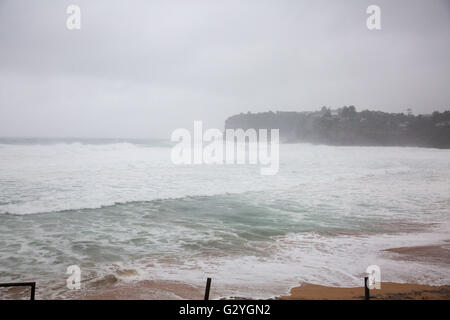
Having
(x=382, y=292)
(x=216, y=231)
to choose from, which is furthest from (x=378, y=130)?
(x=382, y=292)

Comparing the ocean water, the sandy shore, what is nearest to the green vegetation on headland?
the ocean water

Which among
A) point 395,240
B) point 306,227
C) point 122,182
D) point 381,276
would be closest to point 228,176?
point 122,182

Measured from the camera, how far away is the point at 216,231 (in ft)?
25.7

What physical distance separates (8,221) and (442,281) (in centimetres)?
1091

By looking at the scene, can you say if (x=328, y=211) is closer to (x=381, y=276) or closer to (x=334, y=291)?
(x=381, y=276)

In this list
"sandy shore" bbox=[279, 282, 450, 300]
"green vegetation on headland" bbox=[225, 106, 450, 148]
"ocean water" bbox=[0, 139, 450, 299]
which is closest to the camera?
"sandy shore" bbox=[279, 282, 450, 300]

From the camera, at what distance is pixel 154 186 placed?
1465 cm

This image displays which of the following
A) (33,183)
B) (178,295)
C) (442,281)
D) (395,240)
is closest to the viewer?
(178,295)

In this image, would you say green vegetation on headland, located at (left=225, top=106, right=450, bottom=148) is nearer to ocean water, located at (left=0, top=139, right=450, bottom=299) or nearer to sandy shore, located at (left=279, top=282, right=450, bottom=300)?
ocean water, located at (left=0, top=139, right=450, bottom=299)

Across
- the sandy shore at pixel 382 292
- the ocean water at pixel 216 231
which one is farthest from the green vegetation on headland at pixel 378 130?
the sandy shore at pixel 382 292

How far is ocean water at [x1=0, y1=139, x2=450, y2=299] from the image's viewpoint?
5043mm

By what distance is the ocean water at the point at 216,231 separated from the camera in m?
5.04

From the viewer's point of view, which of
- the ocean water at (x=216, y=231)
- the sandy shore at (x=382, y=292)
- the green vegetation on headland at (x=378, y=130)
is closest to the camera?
the sandy shore at (x=382, y=292)

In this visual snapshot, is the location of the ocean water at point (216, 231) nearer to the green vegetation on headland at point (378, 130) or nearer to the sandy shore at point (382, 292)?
the sandy shore at point (382, 292)
